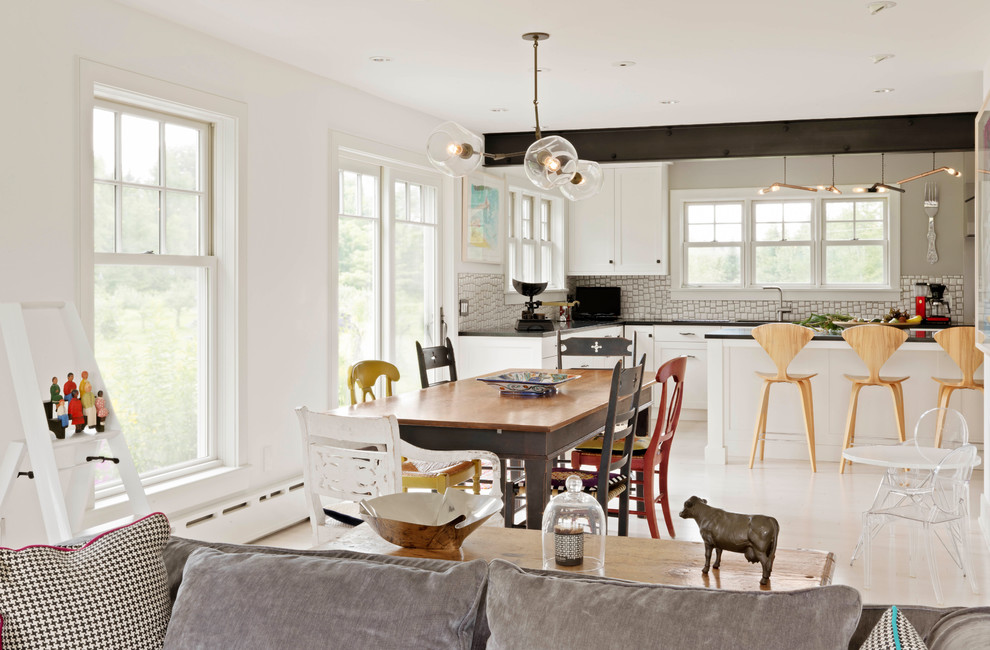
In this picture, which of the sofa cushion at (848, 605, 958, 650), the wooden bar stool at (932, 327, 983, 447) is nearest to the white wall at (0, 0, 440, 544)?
the sofa cushion at (848, 605, 958, 650)

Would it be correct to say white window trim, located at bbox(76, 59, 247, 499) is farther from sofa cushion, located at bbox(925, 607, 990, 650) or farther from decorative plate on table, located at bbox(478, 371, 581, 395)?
sofa cushion, located at bbox(925, 607, 990, 650)

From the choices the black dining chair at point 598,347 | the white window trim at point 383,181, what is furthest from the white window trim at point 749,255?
the black dining chair at point 598,347

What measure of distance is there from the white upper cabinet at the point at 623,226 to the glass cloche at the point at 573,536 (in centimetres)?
711

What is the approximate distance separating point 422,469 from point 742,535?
8.05 feet

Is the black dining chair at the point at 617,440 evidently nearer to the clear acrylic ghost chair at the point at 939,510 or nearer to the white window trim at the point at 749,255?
the clear acrylic ghost chair at the point at 939,510

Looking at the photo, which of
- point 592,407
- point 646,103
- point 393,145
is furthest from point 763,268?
point 592,407

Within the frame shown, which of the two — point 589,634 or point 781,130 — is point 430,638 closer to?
point 589,634

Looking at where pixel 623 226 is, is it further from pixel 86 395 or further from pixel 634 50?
pixel 86 395

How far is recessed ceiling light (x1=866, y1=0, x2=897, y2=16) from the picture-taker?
3.79m

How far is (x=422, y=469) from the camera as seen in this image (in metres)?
4.07

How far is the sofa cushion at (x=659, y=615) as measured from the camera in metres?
1.34

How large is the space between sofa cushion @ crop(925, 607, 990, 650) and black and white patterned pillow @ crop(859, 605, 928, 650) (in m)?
0.04

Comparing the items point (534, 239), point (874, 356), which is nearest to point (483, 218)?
point (534, 239)

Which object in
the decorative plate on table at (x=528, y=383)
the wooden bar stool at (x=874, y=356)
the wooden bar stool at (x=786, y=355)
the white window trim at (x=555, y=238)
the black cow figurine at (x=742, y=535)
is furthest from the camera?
the white window trim at (x=555, y=238)
